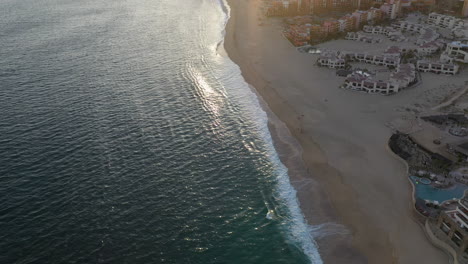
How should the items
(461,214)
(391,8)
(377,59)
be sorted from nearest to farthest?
(461,214) < (377,59) < (391,8)

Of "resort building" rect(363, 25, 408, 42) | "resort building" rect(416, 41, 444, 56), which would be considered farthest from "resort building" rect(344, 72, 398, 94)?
"resort building" rect(363, 25, 408, 42)

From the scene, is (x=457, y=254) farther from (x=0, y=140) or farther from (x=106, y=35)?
(x=106, y=35)

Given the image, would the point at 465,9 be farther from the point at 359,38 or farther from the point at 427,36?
the point at 359,38

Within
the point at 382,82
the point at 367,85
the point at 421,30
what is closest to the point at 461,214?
the point at 367,85

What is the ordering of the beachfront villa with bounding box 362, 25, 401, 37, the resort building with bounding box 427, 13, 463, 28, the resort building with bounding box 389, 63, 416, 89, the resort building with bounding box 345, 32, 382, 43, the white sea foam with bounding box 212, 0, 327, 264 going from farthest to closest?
1. the resort building with bounding box 427, 13, 463, 28
2. the beachfront villa with bounding box 362, 25, 401, 37
3. the resort building with bounding box 345, 32, 382, 43
4. the resort building with bounding box 389, 63, 416, 89
5. the white sea foam with bounding box 212, 0, 327, 264

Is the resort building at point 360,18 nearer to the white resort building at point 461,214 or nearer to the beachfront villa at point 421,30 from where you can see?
the beachfront villa at point 421,30

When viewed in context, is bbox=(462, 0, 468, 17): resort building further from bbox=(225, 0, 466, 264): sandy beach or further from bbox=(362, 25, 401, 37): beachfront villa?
bbox=(225, 0, 466, 264): sandy beach
